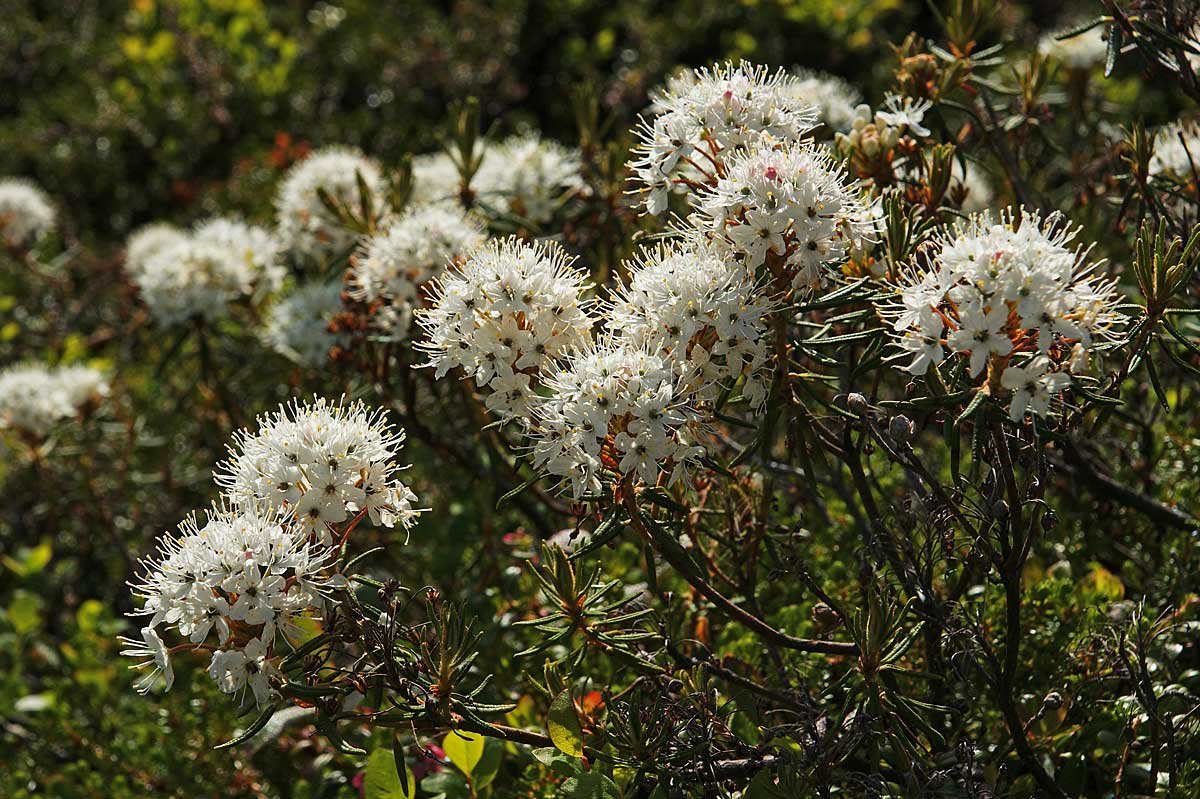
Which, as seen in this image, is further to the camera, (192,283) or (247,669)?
(192,283)

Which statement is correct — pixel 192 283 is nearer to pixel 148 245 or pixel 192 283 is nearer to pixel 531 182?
pixel 531 182

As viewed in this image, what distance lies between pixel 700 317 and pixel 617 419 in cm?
26

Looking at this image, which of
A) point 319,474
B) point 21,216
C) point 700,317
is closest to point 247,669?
point 319,474

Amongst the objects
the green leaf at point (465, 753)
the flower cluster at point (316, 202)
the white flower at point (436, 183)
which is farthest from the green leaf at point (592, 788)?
the flower cluster at point (316, 202)

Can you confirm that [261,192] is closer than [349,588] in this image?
No

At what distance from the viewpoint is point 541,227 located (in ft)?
13.2

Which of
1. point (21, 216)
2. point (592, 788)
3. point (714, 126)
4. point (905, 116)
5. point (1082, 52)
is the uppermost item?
point (21, 216)

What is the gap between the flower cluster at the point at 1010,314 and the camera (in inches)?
79.0

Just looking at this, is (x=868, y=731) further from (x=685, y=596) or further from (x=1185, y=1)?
(x=1185, y=1)

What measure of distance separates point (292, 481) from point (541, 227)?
1.93 m

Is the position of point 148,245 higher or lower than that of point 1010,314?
higher

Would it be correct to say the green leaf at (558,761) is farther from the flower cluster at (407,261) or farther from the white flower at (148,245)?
the white flower at (148,245)

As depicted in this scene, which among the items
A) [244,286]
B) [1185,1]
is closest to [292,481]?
[244,286]

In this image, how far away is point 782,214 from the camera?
7.41ft
